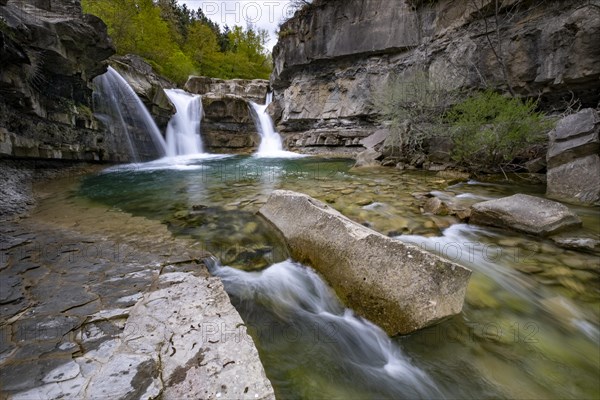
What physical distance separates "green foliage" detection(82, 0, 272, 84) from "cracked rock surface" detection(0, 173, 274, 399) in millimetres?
23023

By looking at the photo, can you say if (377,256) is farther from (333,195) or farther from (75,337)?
(333,195)

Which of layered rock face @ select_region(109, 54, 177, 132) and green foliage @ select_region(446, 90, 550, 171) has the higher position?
layered rock face @ select_region(109, 54, 177, 132)

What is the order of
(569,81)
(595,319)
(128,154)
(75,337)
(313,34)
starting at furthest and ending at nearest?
(313,34), (128,154), (569,81), (595,319), (75,337)

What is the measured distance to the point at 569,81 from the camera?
8.76 m

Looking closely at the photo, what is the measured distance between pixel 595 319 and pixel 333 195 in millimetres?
3828

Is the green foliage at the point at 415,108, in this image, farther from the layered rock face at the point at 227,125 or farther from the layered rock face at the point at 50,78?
the layered rock face at the point at 227,125

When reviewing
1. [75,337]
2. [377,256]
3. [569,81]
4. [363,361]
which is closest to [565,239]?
[377,256]

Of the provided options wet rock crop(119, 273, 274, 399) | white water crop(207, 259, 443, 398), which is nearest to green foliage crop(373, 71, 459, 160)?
white water crop(207, 259, 443, 398)

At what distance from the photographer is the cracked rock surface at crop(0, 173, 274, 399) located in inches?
49.0

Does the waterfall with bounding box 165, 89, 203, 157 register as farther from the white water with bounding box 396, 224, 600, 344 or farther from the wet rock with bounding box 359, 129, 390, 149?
the white water with bounding box 396, 224, 600, 344

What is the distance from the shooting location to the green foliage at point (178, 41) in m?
19.4

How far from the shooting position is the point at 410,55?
15406 millimetres

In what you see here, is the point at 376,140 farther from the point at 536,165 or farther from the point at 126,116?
the point at 126,116

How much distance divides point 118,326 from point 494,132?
7838mm
